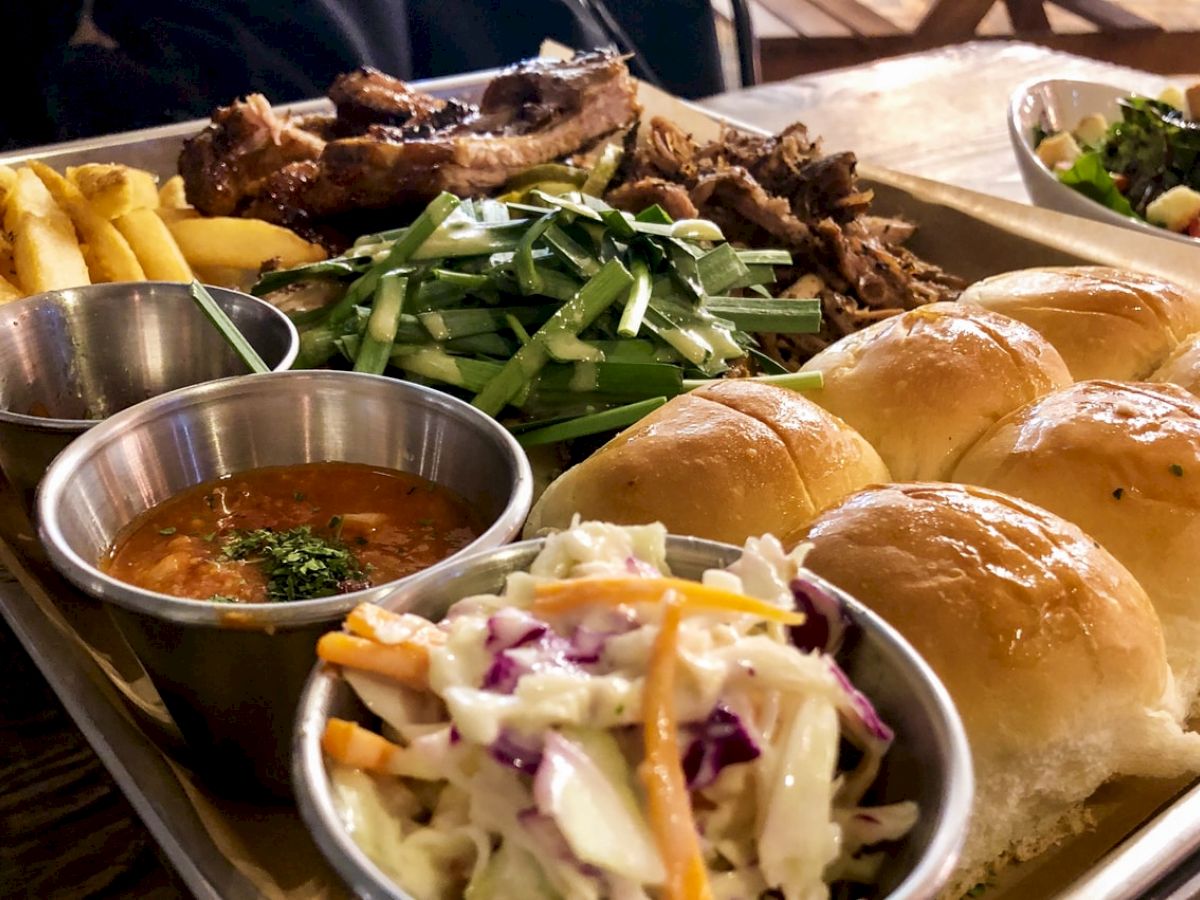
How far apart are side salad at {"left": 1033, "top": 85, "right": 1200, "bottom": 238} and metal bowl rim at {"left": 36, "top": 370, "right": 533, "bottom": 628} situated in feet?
9.53

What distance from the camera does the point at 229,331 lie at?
7.68 feet

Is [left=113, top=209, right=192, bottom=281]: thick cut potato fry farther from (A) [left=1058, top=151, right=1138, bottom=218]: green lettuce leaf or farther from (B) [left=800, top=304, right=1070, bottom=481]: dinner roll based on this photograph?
(A) [left=1058, top=151, right=1138, bottom=218]: green lettuce leaf

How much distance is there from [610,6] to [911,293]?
412cm

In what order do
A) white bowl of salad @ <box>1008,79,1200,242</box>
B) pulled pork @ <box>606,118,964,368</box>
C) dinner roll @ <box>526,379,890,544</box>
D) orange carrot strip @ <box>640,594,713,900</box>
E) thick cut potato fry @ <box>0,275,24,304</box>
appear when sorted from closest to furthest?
orange carrot strip @ <box>640,594,713,900</box>
dinner roll @ <box>526,379,890,544</box>
thick cut potato fry @ <box>0,275,24,304</box>
pulled pork @ <box>606,118,964,368</box>
white bowl of salad @ <box>1008,79,1200,242</box>

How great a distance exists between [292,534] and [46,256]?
56.2 inches

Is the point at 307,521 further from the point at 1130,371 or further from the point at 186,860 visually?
the point at 1130,371

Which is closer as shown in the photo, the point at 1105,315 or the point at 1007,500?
the point at 1007,500

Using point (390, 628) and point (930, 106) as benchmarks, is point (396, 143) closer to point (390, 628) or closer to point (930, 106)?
point (390, 628)

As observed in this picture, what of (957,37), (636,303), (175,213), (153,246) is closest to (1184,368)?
(636,303)

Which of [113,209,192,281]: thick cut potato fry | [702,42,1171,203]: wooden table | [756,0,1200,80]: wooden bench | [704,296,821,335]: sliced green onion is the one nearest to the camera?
[704,296,821,335]: sliced green onion

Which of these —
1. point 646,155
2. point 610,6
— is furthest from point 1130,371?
point 610,6

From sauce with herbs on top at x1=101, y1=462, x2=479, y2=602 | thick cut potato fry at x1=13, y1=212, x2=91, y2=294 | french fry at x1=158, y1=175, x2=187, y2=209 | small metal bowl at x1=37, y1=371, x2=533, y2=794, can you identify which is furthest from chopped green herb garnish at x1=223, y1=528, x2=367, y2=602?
french fry at x1=158, y1=175, x2=187, y2=209

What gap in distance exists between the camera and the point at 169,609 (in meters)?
1.45

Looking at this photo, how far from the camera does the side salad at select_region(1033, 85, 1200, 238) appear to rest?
366cm
